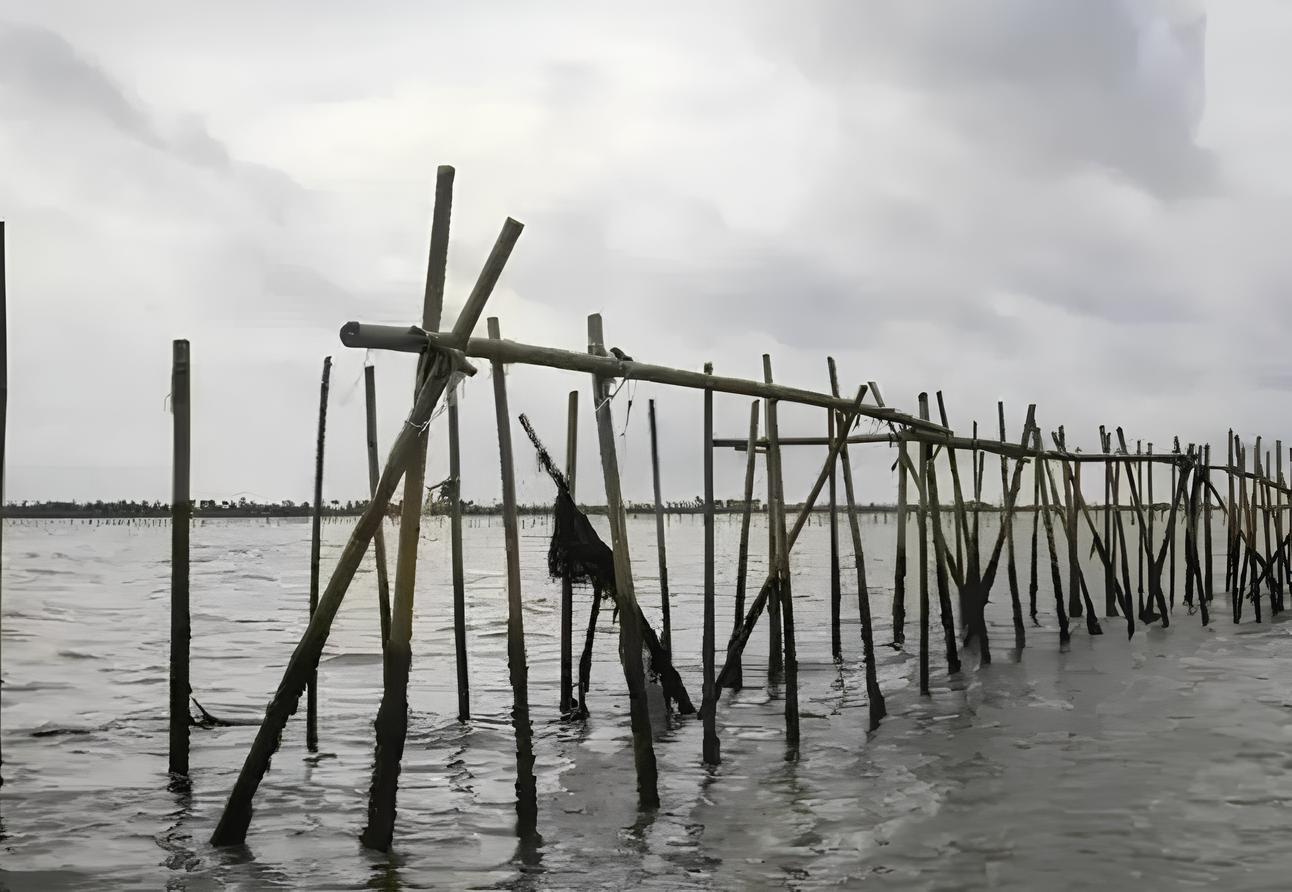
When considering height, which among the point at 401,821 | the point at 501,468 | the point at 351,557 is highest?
the point at 501,468

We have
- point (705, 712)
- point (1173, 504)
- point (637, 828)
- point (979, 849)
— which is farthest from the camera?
point (1173, 504)

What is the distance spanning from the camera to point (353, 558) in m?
5.95

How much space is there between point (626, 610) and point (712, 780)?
165 centimetres

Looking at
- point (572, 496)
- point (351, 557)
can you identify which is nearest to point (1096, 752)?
point (572, 496)

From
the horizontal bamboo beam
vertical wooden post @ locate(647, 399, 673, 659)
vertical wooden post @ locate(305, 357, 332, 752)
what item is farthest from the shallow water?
the horizontal bamboo beam

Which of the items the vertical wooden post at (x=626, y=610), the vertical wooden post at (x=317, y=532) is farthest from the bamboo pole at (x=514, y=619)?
the vertical wooden post at (x=317, y=532)

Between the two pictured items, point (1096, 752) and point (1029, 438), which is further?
point (1029, 438)

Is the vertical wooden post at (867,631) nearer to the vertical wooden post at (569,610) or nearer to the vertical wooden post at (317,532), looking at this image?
the vertical wooden post at (569,610)

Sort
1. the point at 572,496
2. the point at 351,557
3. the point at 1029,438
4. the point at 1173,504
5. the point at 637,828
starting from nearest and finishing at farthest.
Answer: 1. the point at 351,557
2. the point at 637,828
3. the point at 572,496
4. the point at 1029,438
5. the point at 1173,504

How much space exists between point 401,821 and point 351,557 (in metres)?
2.19

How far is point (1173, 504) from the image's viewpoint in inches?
798

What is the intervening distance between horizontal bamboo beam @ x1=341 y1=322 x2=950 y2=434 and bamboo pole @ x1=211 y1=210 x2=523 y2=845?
167 mm

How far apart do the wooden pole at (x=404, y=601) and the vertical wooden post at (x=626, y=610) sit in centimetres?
149

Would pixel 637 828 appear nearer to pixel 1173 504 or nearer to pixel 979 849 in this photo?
pixel 979 849
